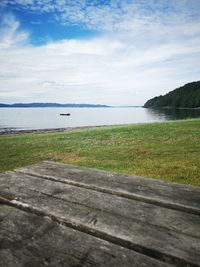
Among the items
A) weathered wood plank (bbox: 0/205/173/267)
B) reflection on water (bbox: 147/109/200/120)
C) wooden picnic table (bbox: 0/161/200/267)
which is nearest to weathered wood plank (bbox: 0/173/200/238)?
wooden picnic table (bbox: 0/161/200/267)

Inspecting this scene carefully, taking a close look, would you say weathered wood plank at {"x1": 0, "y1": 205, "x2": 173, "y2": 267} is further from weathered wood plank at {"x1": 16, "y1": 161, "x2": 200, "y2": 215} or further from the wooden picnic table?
weathered wood plank at {"x1": 16, "y1": 161, "x2": 200, "y2": 215}

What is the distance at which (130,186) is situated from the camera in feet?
6.92

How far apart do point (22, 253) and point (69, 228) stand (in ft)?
0.97

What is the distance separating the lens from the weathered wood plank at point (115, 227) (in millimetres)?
1168

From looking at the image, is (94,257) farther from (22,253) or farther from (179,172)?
(179,172)

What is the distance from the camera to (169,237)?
4.22 ft

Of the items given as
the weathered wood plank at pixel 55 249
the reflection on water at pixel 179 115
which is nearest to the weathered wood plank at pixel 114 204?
the weathered wood plank at pixel 55 249

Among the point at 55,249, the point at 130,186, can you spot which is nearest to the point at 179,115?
the point at 130,186

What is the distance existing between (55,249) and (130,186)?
39.9 inches

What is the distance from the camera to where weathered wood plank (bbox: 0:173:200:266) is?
3.83ft

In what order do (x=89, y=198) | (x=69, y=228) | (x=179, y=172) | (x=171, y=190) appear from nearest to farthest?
(x=69, y=228) < (x=89, y=198) < (x=171, y=190) < (x=179, y=172)

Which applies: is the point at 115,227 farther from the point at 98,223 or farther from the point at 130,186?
the point at 130,186

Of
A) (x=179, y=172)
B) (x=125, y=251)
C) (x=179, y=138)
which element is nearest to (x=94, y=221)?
(x=125, y=251)

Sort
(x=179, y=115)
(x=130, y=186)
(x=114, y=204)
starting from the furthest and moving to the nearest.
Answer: (x=179, y=115)
(x=130, y=186)
(x=114, y=204)
